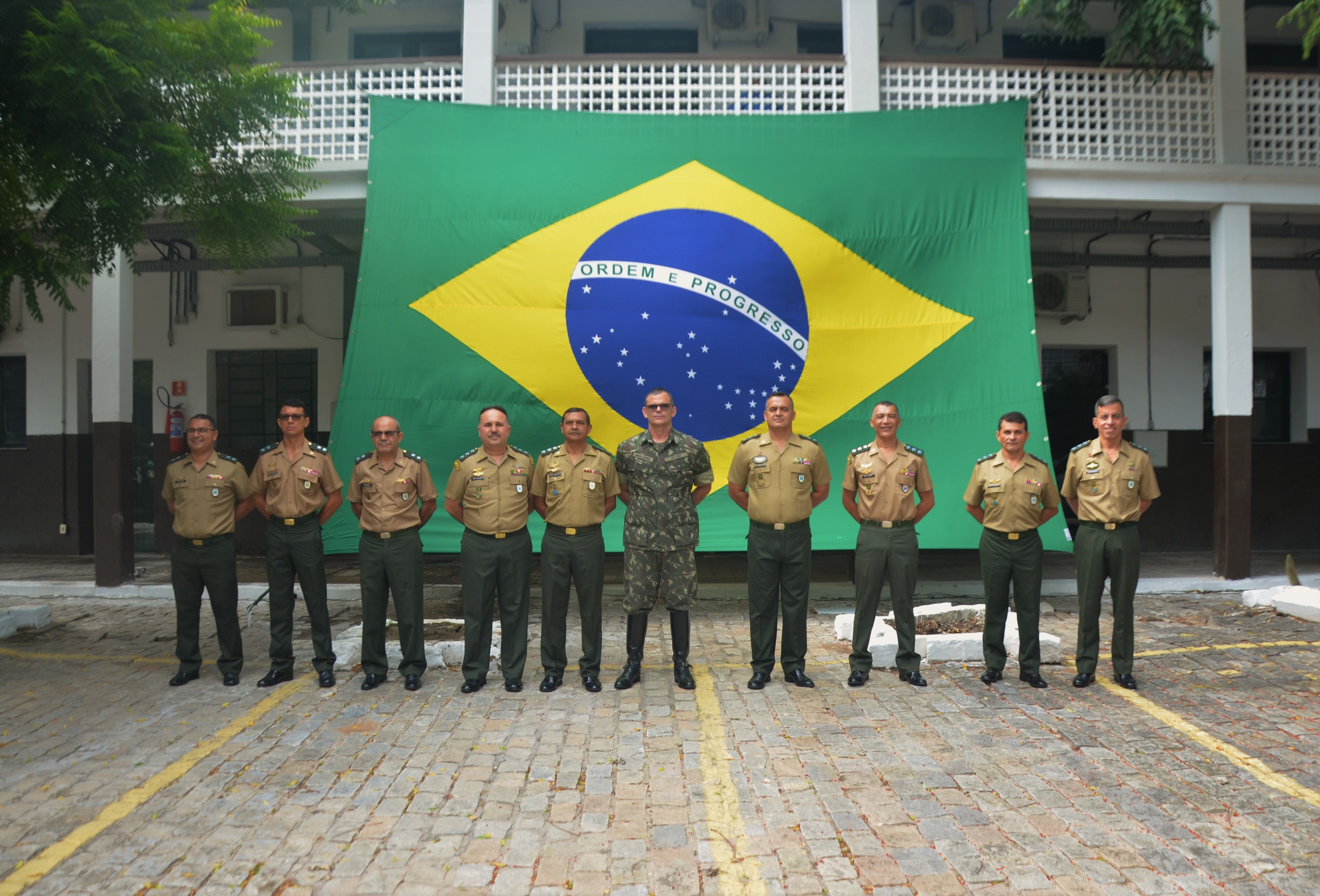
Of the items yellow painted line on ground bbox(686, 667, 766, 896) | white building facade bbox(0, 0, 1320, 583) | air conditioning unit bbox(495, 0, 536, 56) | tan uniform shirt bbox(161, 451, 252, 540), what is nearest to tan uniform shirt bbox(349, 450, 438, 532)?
tan uniform shirt bbox(161, 451, 252, 540)

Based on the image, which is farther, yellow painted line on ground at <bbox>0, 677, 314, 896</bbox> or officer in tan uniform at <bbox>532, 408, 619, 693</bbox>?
officer in tan uniform at <bbox>532, 408, 619, 693</bbox>

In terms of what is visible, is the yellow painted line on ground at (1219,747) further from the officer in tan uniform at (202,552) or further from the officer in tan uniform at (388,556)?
the officer in tan uniform at (202,552)

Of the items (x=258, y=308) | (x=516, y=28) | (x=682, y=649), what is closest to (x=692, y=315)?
(x=682, y=649)

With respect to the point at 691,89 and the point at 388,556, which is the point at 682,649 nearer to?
the point at 388,556

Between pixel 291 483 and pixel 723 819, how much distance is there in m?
3.30

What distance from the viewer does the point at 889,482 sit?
5.05 meters

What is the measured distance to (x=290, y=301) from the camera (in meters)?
10.2

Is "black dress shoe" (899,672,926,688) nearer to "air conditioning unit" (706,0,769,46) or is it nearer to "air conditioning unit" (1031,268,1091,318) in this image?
"air conditioning unit" (1031,268,1091,318)

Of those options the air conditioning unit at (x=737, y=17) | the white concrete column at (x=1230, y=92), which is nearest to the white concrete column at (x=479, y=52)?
the air conditioning unit at (x=737, y=17)

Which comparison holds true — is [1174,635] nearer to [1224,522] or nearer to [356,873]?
[1224,522]

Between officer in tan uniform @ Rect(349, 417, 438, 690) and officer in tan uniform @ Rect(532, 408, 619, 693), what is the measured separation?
770 mm

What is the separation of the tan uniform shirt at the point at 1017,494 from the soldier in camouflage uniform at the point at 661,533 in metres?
1.74

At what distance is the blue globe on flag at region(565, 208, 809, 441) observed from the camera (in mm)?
6992

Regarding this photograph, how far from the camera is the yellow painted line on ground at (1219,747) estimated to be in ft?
11.4
